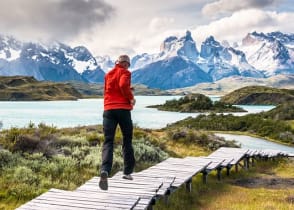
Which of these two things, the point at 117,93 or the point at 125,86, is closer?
the point at 125,86

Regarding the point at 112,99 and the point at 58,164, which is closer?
the point at 112,99

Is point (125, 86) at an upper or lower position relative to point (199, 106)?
upper

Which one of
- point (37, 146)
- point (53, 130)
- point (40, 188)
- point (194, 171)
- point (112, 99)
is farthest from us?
point (53, 130)

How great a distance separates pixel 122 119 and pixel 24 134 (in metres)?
8.46

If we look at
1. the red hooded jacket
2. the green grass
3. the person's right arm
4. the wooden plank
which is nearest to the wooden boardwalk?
the wooden plank

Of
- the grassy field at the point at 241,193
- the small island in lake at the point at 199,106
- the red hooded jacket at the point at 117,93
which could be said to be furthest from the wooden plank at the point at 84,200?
the small island in lake at the point at 199,106

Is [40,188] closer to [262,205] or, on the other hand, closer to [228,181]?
[262,205]

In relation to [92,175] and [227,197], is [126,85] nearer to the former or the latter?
[92,175]

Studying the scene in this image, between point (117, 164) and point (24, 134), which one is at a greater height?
point (24, 134)

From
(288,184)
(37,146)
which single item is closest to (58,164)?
(37,146)

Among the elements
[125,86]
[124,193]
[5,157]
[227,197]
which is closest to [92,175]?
[5,157]

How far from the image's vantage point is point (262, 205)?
12.9 m

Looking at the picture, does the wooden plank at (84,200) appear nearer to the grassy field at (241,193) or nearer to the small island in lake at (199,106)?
the grassy field at (241,193)

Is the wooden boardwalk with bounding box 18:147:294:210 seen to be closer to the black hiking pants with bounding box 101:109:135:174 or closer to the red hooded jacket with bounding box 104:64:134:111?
the black hiking pants with bounding box 101:109:135:174
